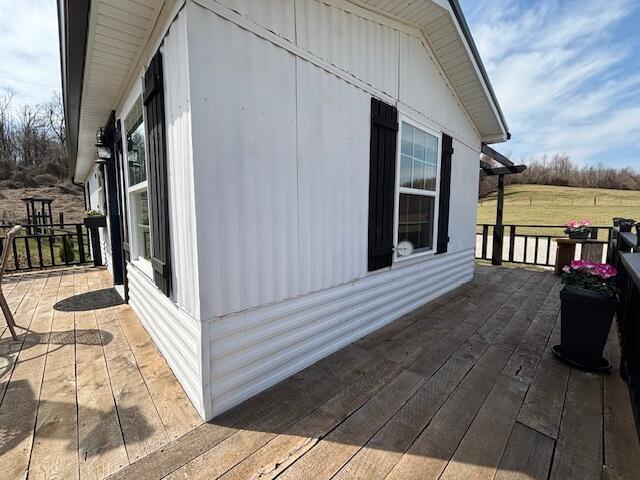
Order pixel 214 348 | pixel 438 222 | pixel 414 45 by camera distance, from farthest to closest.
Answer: pixel 438 222 → pixel 414 45 → pixel 214 348

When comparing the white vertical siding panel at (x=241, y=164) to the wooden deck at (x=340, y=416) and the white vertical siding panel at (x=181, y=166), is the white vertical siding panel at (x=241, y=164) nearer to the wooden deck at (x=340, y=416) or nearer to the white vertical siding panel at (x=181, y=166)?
the white vertical siding panel at (x=181, y=166)

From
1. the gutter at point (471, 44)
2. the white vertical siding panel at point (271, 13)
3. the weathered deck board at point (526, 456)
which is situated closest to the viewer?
the weathered deck board at point (526, 456)

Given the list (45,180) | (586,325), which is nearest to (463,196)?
(586,325)

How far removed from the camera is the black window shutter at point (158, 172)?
1914 millimetres

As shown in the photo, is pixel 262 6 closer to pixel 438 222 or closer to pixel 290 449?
pixel 290 449

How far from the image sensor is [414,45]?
3324 millimetres

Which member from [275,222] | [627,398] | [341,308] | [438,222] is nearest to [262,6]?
[275,222]

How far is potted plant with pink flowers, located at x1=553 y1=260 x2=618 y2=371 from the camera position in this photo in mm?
2193

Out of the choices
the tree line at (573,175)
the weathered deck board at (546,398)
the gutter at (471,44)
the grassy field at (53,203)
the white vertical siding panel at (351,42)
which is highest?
the tree line at (573,175)

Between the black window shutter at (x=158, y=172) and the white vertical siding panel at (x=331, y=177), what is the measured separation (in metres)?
0.93

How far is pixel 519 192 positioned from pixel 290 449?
116 ft

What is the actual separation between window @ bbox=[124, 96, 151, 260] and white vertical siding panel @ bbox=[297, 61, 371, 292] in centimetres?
154

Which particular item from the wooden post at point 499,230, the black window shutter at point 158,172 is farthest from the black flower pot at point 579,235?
the black window shutter at point 158,172

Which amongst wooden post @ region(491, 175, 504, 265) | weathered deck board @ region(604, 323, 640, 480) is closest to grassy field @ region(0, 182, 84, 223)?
wooden post @ region(491, 175, 504, 265)
